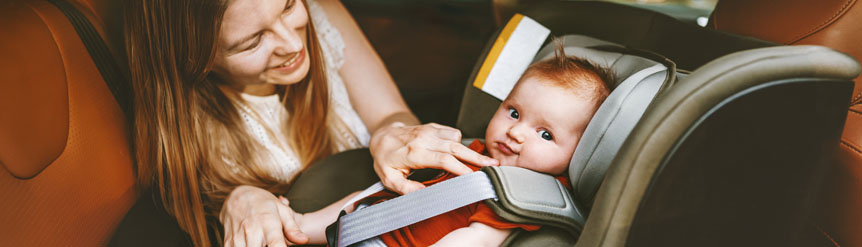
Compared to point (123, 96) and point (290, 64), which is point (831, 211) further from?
point (123, 96)

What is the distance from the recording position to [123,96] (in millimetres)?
827

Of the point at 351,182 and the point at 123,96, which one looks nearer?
the point at 123,96

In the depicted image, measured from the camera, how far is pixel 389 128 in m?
0.99

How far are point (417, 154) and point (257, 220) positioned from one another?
0.32 meters

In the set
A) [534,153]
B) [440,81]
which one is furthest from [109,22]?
[440,81]

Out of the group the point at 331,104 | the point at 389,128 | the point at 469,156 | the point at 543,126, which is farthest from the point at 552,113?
the point at 331,104

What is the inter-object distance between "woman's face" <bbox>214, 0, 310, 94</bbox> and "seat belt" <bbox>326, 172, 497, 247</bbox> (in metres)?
0.33

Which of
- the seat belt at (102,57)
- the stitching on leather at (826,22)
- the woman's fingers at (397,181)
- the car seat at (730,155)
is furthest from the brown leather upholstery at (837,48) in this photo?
the seat belt at (102,57)

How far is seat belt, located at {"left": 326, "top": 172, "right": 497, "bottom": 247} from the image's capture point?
0.66 meters

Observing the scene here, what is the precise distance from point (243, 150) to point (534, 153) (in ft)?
2.00

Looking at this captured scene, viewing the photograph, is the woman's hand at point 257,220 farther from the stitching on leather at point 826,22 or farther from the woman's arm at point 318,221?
the stitching on leather at point 826,22

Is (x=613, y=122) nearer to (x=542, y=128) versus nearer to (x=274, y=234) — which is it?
(x=542, y=128)

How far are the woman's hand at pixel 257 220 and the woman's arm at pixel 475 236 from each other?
33 centimetres

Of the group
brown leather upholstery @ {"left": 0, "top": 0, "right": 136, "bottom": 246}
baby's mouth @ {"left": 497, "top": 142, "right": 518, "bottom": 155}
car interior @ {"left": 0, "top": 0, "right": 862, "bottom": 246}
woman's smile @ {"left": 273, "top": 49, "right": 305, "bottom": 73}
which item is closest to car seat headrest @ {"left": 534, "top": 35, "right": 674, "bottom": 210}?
car interior @ {"left": 0, "top": 0, "right": 862, "bottom": 246}
